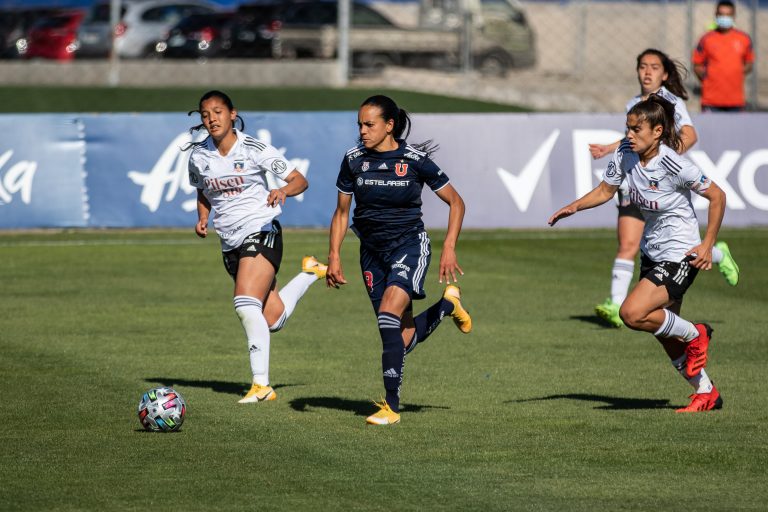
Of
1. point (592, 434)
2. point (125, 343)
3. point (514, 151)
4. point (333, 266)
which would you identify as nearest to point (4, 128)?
point (514, 151)

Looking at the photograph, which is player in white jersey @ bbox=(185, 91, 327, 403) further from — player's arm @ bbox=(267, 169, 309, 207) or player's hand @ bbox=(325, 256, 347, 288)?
player's hand @ bbox=(325, 256, 347, 288)

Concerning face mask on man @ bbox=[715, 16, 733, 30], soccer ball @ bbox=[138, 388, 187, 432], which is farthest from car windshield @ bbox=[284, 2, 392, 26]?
soccer ball @ bbox=[138, 388, 187, 432]

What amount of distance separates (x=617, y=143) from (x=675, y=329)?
259cm

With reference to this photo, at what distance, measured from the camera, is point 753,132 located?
20328 millimetres

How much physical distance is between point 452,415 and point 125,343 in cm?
395

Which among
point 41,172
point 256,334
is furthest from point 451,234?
point 41,172

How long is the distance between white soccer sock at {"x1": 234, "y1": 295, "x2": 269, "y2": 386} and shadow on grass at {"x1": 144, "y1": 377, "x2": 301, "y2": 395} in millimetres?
388

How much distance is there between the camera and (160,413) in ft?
28.1

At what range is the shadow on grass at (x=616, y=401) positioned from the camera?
955cm

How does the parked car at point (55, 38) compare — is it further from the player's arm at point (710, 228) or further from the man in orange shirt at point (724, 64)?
the player's arm at point (710, 228)

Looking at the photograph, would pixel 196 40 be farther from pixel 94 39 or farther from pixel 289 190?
pixel 289 190

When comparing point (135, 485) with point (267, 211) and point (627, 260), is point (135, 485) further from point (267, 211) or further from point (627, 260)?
point (627, 260)

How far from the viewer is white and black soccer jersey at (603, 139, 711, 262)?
29.7 feet

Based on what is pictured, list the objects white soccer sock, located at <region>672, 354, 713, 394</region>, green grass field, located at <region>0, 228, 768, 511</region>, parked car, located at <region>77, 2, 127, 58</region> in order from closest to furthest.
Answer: green grass field, located at <region>0, 228, 768, 511</region>
white soccer sock, located at <region>672, 354, 713, 394</region>
parked car, located at <region>77, 2, 127, 58</region>
